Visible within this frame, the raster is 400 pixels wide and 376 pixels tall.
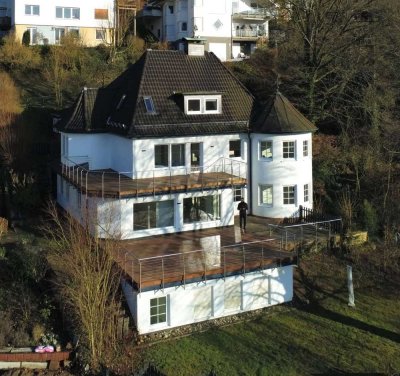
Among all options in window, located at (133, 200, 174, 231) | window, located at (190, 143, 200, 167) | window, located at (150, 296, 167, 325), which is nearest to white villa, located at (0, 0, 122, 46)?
window, located at (190, 143, 200, 167)

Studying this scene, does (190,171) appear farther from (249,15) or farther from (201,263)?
(249,15)

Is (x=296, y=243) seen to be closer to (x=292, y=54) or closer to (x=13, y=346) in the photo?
(x=13, y=346)

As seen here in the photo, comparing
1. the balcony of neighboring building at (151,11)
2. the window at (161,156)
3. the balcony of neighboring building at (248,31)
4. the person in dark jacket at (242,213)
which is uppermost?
the balcony of neighboring building at (151,11)

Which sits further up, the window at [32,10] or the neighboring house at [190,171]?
the window at [32,10]

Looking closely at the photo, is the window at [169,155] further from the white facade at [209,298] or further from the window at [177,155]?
the white facade at [209,298]

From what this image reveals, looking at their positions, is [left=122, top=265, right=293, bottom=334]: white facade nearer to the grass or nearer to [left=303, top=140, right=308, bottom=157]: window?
the grass

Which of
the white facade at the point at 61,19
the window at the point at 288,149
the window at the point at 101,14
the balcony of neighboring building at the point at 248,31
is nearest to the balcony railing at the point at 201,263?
the window at the point at 288,149

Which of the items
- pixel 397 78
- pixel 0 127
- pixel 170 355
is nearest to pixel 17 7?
pixel 0 127
